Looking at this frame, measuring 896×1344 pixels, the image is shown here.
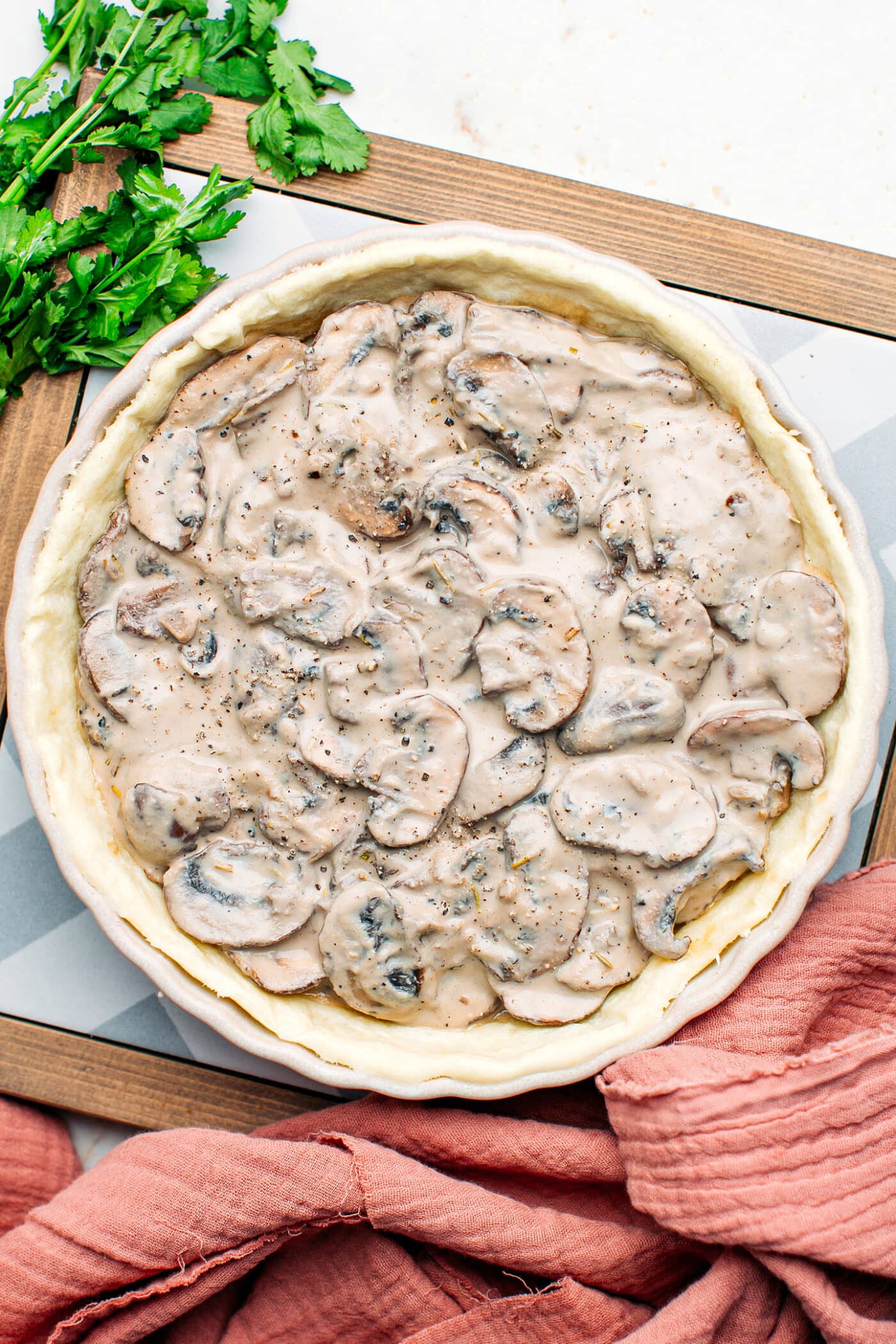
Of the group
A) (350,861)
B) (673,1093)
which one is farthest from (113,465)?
(673,1093)

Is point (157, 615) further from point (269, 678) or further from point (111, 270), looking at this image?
point (111, 270)

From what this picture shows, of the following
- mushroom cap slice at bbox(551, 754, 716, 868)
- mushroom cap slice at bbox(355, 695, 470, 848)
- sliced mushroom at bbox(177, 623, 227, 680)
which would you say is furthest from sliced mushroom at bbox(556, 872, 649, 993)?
sliced mushroom at bbox(177, 623, 227, 680)

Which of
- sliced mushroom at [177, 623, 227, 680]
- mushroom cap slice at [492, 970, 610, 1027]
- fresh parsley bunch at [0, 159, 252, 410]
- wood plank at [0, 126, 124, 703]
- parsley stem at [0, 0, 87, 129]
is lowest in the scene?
mushroom cap slice at [492, 970, 610, 1027]

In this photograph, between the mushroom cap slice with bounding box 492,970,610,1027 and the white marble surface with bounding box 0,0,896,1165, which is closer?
the mushroom cap slice with bounding box 492,970,610,1027

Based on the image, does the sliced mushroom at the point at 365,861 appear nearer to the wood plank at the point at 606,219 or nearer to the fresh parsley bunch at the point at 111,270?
the fresh parsley bunch at the point at 111,270

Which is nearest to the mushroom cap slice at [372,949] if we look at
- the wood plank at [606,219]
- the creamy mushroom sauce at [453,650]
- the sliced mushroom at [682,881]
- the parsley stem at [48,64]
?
the creamy mushroom sauce at [453,650]

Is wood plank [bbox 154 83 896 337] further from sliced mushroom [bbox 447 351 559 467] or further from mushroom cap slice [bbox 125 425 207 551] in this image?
mushroom cap slice [bbox 125 425 207 551]

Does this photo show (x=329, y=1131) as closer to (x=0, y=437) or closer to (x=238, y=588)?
(x=238, y=588)
